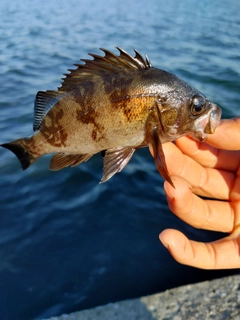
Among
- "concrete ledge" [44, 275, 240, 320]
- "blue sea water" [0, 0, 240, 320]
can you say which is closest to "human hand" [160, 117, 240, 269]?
"concrete ledge" [44, 275, 240, 320]

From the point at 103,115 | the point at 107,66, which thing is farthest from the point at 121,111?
the point at 107,66

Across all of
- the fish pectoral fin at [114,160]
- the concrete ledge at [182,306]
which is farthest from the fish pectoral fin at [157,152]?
the concrete ledge at [182,306]

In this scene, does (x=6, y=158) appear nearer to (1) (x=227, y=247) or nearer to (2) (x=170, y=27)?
(1) (x=227, y=247)

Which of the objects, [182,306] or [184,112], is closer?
[184,112]

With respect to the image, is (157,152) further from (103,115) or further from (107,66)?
(107,66)

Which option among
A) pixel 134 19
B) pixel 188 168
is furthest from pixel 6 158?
pixel 134 19

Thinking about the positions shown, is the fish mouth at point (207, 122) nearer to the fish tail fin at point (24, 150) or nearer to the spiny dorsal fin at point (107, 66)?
the spiny dorsal fin at point (107, 66)

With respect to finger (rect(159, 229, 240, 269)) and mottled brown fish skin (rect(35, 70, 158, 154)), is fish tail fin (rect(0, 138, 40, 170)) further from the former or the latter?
finger (rect(159, 229, 240, 269))
